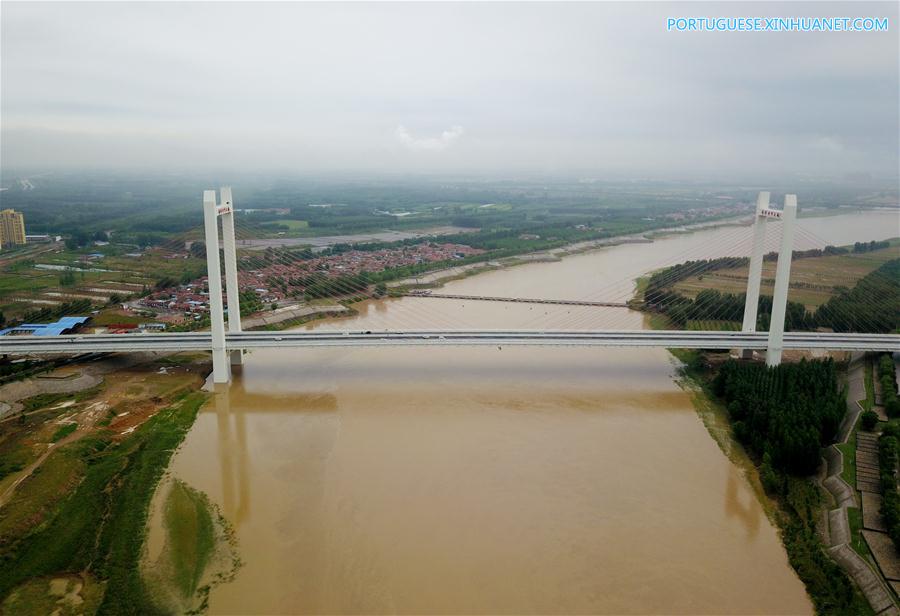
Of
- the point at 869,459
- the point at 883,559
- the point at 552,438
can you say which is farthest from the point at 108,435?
the point at 869,459

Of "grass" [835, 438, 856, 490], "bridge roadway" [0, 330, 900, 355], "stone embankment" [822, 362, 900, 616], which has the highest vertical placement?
"bridge roadway" [0, 330, 900, 355]

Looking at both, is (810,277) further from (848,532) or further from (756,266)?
(848,532)

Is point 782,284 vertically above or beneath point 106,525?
above

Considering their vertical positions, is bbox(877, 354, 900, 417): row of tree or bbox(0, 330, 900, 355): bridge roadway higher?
bbox(0, 330, 900, 355): bridge roadway

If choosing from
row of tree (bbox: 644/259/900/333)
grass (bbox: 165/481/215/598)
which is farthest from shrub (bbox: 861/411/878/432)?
grass (bbox: 165/481/215/598)

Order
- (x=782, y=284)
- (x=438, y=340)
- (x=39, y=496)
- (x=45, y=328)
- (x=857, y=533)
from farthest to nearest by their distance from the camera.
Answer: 1. (x=45, y=328)
2. (x=438, y=340)
3. (x=782, y=284)
4. (x=39, y=496)
5. (x=857, y=533)

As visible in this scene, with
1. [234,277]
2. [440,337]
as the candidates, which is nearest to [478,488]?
[440,337]

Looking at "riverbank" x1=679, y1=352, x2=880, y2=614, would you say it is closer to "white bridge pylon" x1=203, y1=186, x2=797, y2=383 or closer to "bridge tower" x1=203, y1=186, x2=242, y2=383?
"white bridge pylon" x1=203, y1=186, x2=797, y2=383

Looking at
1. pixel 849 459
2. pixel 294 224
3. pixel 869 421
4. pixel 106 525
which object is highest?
pixel 294 224
